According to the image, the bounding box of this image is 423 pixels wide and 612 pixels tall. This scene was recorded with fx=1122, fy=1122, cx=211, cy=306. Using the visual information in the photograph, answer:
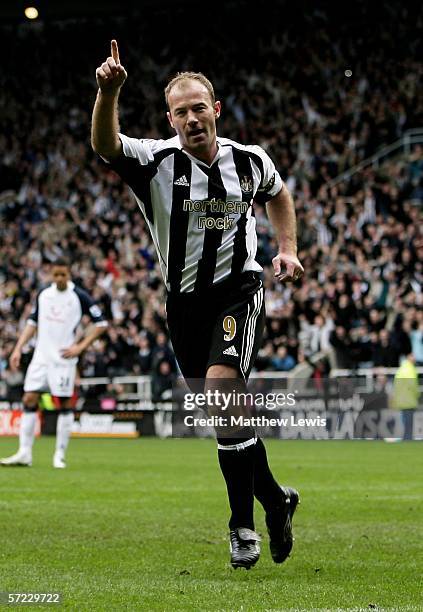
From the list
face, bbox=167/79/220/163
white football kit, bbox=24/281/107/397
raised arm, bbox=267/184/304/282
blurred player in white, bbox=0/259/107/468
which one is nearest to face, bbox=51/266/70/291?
blurred player in white, bbox=0/259/107/468

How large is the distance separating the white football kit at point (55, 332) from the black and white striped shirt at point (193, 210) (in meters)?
7.80

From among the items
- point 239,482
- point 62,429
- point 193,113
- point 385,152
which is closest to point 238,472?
point 239,482

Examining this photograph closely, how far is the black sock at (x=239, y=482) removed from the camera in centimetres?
585

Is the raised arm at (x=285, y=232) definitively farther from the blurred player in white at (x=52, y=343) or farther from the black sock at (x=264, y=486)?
the blurred player in white at (x=52, y=343)

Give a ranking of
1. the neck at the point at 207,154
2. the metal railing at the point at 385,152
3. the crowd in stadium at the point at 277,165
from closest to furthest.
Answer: the neck at the point at 207,154, the crowd in stadium at the point at 277,165, the metal railing at the point at 385,152

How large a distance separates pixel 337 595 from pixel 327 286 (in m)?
17.5

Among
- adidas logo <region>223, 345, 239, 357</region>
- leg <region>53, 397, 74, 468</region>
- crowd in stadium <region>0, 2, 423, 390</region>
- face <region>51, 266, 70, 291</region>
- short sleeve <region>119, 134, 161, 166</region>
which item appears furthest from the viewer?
crowd in stadium <region>0, 2, 423, 390</region>

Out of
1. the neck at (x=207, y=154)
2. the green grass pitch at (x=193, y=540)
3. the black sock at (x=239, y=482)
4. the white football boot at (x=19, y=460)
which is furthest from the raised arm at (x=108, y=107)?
the white football boot at (x=19, y=460)

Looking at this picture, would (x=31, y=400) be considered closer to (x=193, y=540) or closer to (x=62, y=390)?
(x=62, y=390)

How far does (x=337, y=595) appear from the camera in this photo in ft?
16.7

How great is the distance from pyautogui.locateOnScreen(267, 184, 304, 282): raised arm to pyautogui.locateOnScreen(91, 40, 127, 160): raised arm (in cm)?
105

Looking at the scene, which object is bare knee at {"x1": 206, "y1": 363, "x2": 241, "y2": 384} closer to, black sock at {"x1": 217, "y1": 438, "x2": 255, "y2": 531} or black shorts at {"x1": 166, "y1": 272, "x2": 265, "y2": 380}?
black shorts at {"x1": 166, "y1": 272, "x2": 265, "y2": 380}

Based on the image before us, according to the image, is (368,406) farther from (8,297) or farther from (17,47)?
(17,47)

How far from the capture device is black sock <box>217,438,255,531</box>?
585 centimetres
